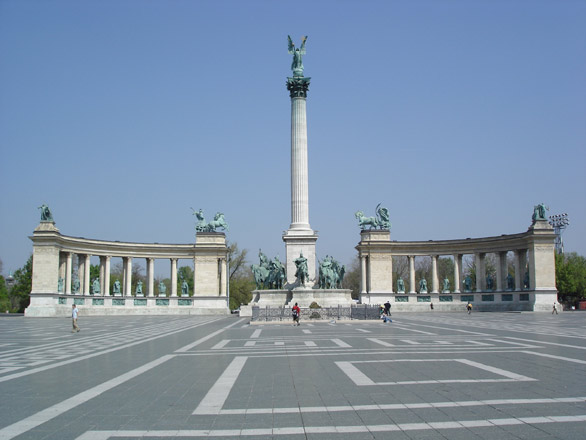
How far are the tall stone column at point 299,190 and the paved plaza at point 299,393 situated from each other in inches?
1482

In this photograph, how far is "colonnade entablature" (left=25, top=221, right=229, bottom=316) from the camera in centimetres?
6788

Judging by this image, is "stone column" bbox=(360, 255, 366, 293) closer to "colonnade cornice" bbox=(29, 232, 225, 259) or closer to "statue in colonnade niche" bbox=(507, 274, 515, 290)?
"statue in colonnade niche" bbox=(507, 274, 515, 290)

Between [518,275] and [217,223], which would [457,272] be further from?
[217,223]

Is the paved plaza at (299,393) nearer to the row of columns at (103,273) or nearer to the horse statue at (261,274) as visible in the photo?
the horse statue at (261,274)

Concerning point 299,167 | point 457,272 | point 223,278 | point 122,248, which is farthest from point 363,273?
point 122,248

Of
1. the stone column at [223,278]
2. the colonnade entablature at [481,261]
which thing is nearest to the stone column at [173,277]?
the stone column at [223,278]

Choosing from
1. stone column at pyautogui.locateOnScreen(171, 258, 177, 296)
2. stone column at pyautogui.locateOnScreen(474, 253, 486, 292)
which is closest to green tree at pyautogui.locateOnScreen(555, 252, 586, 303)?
stone column at pyautogui.locateOnScreen(474, 253, 486, 292)

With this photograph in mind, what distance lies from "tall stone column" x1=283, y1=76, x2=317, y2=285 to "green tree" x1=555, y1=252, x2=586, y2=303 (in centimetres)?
4845

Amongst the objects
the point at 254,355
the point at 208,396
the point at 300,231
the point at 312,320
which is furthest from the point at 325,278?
the point at 208,396

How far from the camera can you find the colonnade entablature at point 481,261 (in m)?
70.9

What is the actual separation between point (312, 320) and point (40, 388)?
3383 cm

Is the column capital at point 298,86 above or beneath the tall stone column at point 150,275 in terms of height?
above

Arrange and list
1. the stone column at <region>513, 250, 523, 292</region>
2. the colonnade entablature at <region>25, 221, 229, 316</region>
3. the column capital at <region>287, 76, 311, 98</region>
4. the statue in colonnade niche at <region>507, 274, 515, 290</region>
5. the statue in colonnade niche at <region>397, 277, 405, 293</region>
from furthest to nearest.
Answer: the statue in colonnade niche at <region>397, 277, 405, 293</region>
the statue in colonnade niche at <region>507, 274, 515, 290</region>
the stone column at <region>513, 250, 523, 292</region>
the colonnade entablature at <region>25, 221, 229, 316</region>
the column capital at <region>287, 76, 311, 98</region>

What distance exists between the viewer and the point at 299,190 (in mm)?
63219
